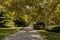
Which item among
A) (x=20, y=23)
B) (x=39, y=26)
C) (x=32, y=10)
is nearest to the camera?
(x=32, y=10)

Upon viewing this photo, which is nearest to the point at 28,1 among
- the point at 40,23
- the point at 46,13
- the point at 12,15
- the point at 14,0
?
the point at 14,0

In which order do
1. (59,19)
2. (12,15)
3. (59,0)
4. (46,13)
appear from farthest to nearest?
(12,15)
(59,19)
(46,13)
(59,0)

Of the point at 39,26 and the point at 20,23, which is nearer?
the point at 39,26

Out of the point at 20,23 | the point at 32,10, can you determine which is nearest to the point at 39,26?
the point at 32,10

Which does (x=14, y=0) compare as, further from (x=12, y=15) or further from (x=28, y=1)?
(x=12, y=15)

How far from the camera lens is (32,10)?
26641 millimetres

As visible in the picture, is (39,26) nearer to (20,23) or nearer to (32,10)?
(32,10)

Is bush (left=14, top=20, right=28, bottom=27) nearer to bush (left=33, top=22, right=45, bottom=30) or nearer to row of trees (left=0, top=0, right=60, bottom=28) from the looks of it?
row of trees (left=0, top=0, right=60, bottom=28)

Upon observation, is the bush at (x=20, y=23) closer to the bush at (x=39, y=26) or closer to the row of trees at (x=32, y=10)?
the row of trees at (x=32, y=10)

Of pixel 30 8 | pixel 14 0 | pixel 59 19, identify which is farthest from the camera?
pixel 59 19

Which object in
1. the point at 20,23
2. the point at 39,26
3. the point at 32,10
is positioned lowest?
the point at 39,26

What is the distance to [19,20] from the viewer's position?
34406mm

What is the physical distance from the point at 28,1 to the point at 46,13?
11.6ft

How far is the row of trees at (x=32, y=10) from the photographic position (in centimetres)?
2280
